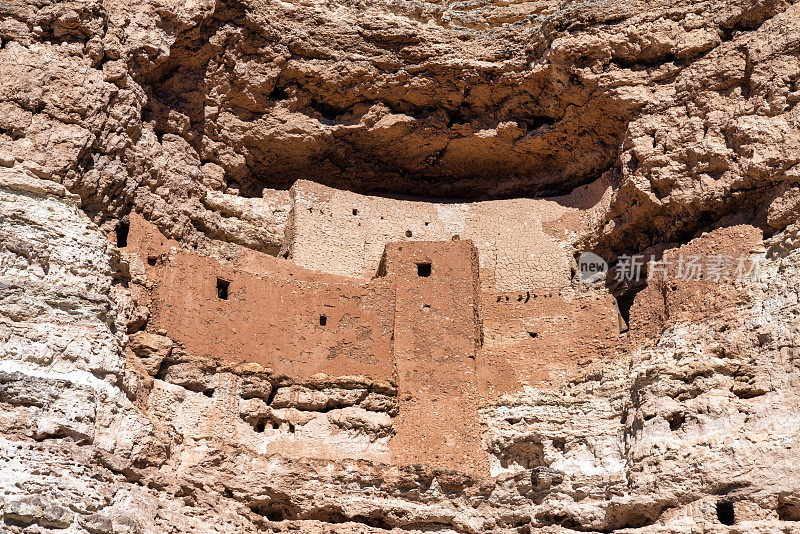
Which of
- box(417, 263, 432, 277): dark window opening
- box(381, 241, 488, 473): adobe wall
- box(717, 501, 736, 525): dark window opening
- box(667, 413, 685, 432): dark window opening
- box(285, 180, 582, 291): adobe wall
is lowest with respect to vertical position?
box(717, 501, 736, 525): dark window opening

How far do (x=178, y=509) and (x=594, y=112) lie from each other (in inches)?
463

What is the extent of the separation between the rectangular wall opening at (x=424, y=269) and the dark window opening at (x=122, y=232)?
5160 millimetres

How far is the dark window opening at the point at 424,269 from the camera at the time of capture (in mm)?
21766

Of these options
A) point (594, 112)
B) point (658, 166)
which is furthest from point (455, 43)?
point (658, 166)

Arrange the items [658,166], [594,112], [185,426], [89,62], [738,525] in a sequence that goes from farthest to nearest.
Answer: [594,112] → [658,166] → [89,62] → [185,426] → [738,525]

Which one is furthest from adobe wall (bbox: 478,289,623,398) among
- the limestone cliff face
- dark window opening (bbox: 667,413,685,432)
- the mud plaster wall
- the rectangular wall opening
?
dark window opening (bbox: 667,413,685,432)

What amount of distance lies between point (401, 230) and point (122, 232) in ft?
21.4

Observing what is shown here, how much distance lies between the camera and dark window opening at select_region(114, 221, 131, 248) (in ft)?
66.7

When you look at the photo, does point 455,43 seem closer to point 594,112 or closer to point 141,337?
point 594,112

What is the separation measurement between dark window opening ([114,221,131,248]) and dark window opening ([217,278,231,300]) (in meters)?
1.69

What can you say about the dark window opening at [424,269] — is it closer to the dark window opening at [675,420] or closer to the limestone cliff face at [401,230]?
the limestone cliff face at [401,230]

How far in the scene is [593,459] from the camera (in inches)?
782

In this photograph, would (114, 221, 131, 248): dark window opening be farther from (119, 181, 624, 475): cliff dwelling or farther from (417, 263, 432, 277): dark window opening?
(417, 263, 432, 277): dark window opening

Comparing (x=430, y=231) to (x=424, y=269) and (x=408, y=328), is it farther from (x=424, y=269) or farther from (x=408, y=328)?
(x=408, y=328)
